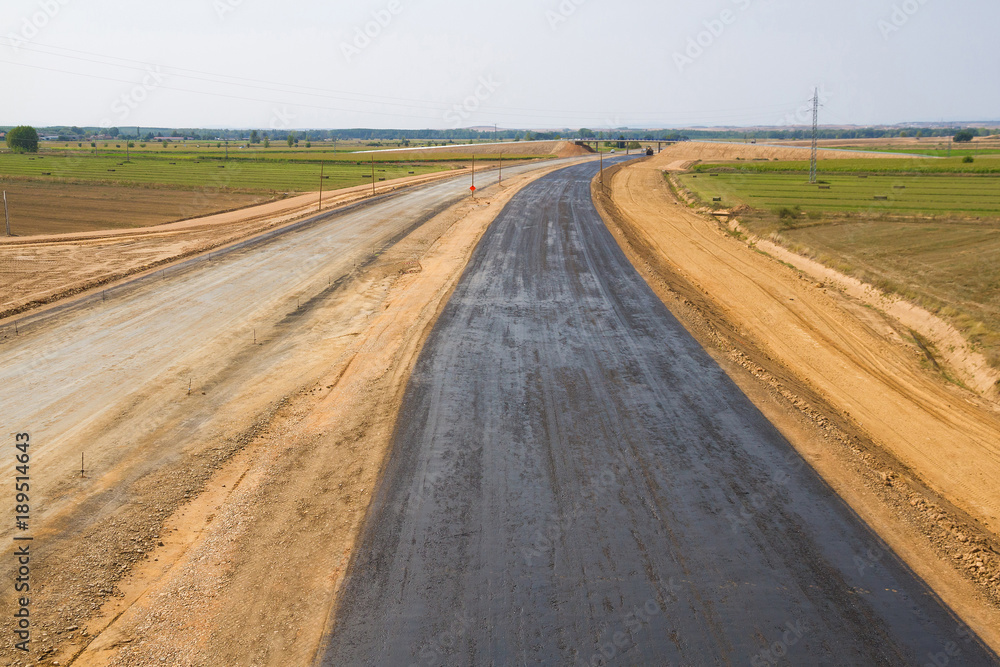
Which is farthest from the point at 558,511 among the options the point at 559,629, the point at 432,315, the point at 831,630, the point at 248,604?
A: the point at 432,315

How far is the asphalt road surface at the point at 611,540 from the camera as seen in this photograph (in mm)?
7281

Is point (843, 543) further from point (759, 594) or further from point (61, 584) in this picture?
point (61, 584)

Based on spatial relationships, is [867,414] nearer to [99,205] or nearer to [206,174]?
[99,205]

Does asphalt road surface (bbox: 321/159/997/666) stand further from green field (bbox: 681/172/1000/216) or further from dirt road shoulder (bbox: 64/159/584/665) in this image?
green field (bbox: 681/172/1000/216)

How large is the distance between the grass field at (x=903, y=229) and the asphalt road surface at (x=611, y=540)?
9631mm

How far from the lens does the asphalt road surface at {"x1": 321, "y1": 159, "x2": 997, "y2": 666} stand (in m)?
7.28

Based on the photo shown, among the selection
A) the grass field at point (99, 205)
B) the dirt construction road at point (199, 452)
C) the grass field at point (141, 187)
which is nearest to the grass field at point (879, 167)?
the grass field at point (141, 187)

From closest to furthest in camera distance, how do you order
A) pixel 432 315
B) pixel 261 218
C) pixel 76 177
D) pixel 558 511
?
pixel 558 511, pixel 432 315, pixel 261 218, pixel 76 177

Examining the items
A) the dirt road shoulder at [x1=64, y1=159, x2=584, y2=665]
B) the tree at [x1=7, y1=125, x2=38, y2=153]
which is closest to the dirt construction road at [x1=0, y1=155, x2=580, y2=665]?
the dirt road shoulder at [x1=64, y1=159, x2=584, y2=665]

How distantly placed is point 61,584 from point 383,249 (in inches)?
940

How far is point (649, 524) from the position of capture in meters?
9.45

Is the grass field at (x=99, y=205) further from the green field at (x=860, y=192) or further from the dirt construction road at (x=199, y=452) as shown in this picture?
the green field at (x=860, y=192)

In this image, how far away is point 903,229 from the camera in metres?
33.7

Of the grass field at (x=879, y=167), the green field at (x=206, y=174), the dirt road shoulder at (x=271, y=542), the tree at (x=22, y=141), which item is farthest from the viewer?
the tree at (x=22, y=141)
